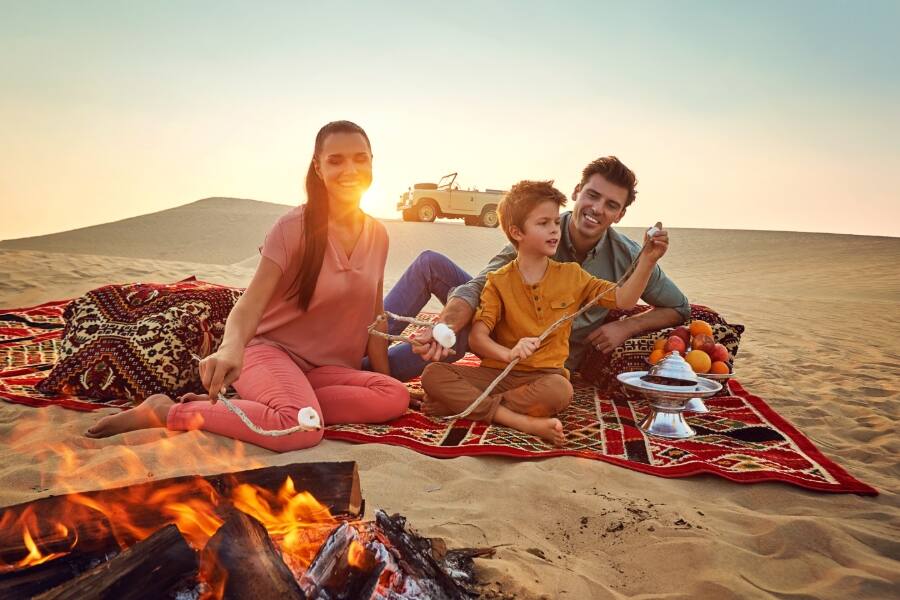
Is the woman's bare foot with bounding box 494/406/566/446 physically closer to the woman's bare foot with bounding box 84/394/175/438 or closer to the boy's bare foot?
the boy's bare foot

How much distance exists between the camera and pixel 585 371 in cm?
470

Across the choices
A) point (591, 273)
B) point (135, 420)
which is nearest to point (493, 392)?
point (591, 273)

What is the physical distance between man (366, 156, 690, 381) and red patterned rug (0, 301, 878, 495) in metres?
0.48

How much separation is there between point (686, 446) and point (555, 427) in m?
Result: 0.77

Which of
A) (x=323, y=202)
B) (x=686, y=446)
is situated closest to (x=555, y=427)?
(x=686, y=446)

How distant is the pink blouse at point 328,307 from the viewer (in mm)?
3422

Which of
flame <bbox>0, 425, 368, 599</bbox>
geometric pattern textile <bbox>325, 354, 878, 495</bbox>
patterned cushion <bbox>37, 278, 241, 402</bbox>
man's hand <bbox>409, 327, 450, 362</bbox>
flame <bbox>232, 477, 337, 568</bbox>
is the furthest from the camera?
patterned cushion <bbox>37, 278, 241, 402</bbox>

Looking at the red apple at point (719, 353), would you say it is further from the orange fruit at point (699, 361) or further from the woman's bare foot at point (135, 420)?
the woman's bare foot at point (135, 420)

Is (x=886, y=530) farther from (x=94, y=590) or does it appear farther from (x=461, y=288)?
(x=94, y=590)

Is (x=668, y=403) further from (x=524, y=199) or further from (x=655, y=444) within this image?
(x=524, y=199)

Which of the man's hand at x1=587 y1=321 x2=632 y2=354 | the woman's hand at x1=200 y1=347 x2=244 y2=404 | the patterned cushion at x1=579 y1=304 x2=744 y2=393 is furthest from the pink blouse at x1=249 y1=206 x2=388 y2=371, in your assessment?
the patterned cushion at x1=579 y1=304 x2=744 y2=393

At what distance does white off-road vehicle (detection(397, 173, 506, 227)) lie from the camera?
2200 centimetres

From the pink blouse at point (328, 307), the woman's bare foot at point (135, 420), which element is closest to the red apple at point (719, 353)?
the pink blouse at point (328, 307)

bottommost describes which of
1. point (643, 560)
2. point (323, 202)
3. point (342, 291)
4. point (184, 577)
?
point (643, 560)
